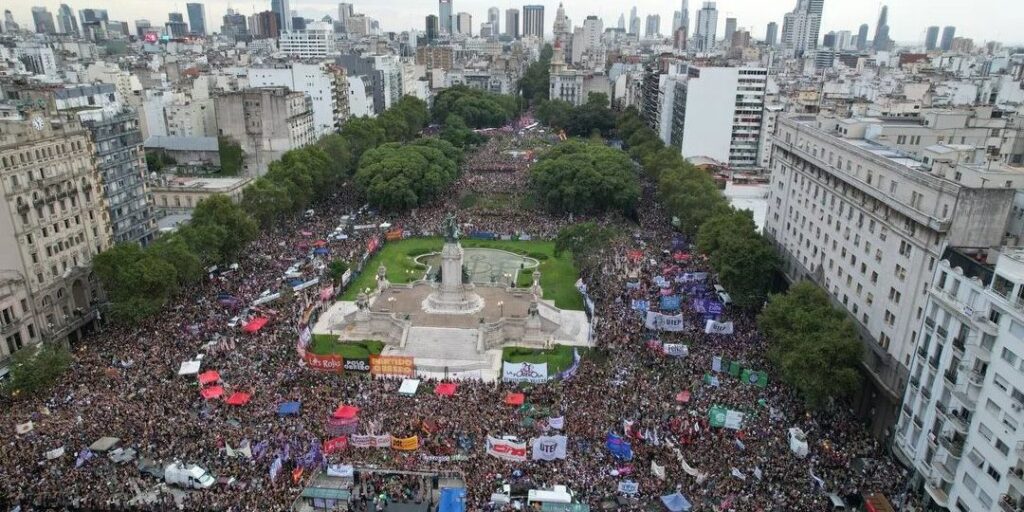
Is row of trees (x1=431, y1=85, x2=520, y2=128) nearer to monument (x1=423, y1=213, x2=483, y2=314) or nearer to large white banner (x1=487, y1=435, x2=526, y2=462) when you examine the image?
monument (x1=423, y1=213, x2=483, y2=314)

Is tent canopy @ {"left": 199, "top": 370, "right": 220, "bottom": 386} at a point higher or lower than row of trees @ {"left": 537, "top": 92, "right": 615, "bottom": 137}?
lower

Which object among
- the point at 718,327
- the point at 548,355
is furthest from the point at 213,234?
the point at 718,327

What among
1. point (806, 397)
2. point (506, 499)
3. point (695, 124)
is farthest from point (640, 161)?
point (506, 499)

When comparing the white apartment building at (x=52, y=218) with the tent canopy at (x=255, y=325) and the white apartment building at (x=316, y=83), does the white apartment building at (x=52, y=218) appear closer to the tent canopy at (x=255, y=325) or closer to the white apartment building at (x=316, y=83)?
the tent canopy at (x=255, y=325)

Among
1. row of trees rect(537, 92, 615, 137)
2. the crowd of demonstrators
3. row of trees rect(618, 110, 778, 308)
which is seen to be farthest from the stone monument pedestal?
row of trees rect(537, 92, 615, 137)

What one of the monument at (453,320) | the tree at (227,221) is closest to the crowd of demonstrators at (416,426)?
the monument at (453,320)

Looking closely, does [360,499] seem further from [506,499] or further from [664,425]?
[664,425]
